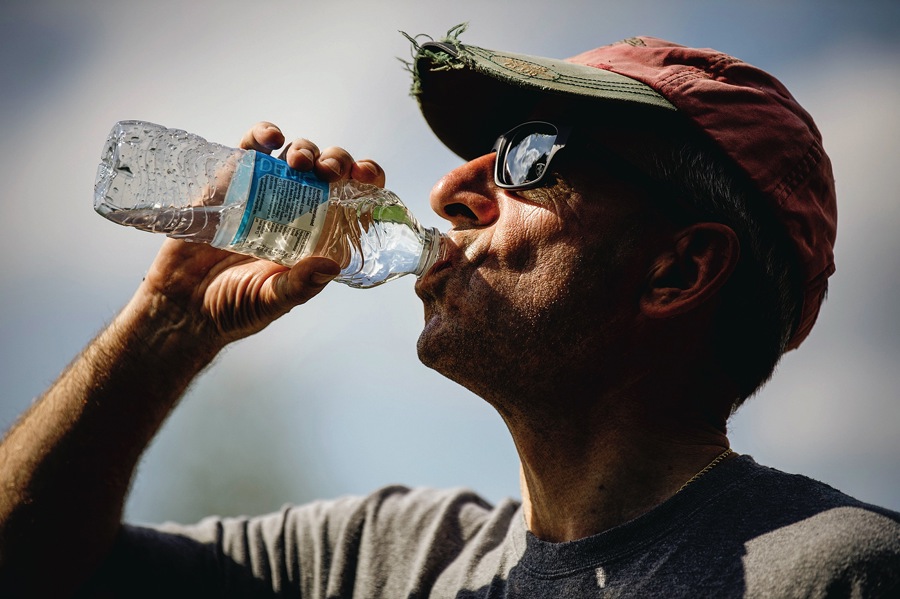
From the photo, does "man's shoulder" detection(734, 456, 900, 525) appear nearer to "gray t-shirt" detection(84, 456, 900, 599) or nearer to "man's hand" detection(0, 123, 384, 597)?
"gray t-shirt" detection(84, 456, 900, 599)

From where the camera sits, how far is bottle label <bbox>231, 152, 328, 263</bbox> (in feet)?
7.54

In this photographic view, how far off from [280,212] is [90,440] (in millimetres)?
1195

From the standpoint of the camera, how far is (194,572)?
2.94 meters

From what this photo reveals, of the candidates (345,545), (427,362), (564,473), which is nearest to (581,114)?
(427,362)

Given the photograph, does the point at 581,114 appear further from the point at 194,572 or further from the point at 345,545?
the point at 194,572

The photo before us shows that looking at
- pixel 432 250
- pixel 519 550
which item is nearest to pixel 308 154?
pixel 432 250

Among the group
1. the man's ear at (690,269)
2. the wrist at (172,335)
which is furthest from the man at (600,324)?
the wrist at (172,335)

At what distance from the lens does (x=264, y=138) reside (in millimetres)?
2582

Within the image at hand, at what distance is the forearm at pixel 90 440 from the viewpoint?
8.82ft

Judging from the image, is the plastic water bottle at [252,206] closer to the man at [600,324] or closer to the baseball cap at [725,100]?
the man at [600,324]

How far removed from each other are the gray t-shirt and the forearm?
189mm

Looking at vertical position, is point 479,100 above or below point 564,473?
above

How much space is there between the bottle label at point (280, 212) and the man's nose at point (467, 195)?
1.32ft

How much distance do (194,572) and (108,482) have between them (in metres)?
0.48
